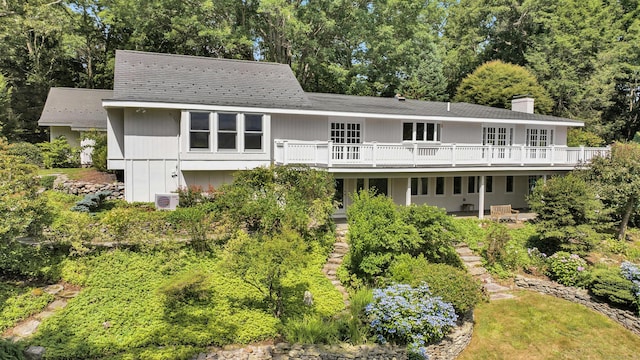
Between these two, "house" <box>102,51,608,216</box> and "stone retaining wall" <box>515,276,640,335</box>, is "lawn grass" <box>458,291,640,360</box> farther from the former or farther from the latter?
"house" <box>102,51,608,216</box>

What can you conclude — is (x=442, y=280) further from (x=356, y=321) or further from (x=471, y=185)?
(x=471, y=185)

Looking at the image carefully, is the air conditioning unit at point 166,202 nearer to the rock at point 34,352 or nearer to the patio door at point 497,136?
the rock at point 34,352

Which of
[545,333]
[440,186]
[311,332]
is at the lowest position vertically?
[545,333]

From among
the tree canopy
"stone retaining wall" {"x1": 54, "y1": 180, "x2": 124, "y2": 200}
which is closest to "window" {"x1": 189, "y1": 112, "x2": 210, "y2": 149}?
"stone retaining wall" {"x1": 54, "y1": 180, "x2": 124, "y2": 200}

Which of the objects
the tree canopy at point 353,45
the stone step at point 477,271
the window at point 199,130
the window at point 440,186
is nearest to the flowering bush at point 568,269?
the stone step at point 477,271

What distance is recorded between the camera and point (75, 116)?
81.5 feet

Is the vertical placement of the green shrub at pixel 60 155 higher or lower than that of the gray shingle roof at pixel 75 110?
lower

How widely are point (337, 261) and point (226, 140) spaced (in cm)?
699

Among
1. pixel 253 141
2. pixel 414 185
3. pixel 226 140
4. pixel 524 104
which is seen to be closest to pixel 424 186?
pixel 414 185

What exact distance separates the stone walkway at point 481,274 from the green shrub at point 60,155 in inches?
870

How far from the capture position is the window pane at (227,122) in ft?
51.3

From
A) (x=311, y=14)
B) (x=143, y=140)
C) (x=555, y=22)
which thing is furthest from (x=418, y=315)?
(x=555, y=22)

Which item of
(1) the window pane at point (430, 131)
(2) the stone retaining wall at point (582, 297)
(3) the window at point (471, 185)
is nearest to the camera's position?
(2) the stone retaining wall at point (582, 297)

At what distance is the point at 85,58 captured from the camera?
37.0 m
